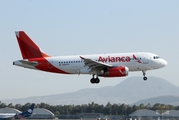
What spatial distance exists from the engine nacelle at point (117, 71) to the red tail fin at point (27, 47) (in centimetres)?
1121

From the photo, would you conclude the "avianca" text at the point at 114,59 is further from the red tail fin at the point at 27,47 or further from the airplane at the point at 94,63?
the red tail fin at the point at 27,47

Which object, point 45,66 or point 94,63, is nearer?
point 94,63

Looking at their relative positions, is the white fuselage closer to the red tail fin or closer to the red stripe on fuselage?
the red stripe on fuselage

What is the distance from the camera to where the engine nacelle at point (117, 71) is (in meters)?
68.1

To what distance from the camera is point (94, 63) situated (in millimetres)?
68812

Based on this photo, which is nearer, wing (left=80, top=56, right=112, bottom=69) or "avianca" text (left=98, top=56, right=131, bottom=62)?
wing (left=80, top=56, right=112, bottom=69)

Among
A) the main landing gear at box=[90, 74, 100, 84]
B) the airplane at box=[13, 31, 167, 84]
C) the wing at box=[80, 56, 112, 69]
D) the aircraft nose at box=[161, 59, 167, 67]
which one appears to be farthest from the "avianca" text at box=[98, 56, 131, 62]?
the aircraft nose at box=[161, 59, 167, 67]

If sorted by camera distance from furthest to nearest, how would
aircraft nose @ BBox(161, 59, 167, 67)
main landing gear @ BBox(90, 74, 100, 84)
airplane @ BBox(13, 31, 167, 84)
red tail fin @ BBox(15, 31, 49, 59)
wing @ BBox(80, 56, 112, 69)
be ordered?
red tail fin @ BBox(15, 31, 49, 59) → main landing gear @ BBox(90, 74, 100, 84) → aircraft nose @ BBox(161, 59, 167, 67) → airplane @ BBox(13, 31, 167, 84) → wing @ BBox(80, 56, 112, 69)

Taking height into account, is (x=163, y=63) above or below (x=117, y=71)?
above

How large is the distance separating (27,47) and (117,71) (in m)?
16.2

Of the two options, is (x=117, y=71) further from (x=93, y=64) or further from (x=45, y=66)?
(x=45, y=66)

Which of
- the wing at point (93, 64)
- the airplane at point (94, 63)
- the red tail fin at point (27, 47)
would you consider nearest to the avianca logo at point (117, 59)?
the airplane at point (94, 63)

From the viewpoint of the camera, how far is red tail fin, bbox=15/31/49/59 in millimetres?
74188

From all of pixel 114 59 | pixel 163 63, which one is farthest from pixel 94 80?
pixel 163 63
